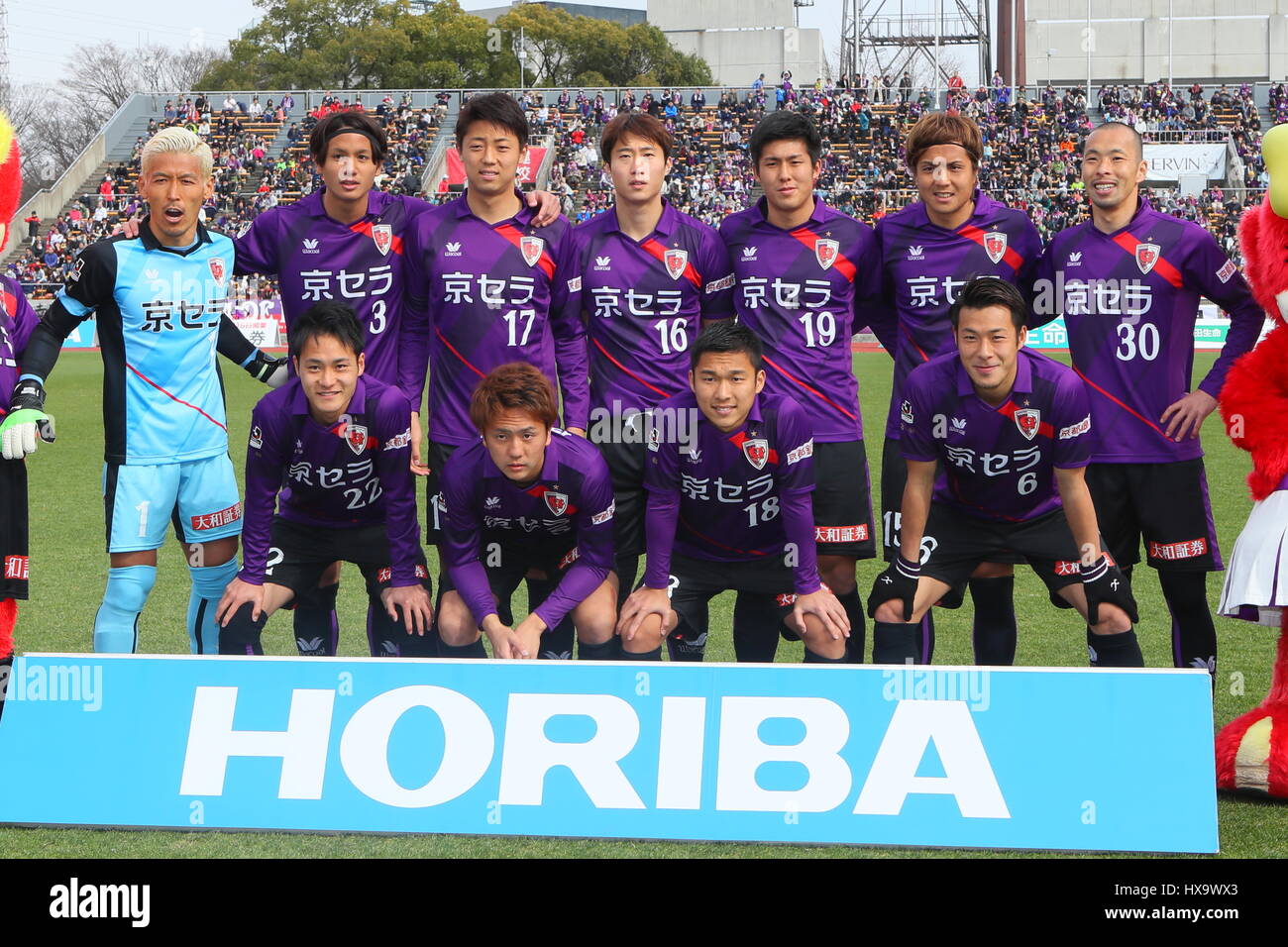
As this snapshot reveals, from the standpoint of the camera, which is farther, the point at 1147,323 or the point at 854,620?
the point at 854,620

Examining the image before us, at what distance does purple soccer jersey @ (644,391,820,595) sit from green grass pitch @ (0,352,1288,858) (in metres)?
1.18

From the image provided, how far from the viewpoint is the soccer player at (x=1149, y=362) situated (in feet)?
15.1

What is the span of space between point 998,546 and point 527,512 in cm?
164

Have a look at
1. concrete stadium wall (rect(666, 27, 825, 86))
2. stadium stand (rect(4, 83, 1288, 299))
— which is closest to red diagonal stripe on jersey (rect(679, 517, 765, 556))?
stadium stand (rect(4, 83, 1288, 299))

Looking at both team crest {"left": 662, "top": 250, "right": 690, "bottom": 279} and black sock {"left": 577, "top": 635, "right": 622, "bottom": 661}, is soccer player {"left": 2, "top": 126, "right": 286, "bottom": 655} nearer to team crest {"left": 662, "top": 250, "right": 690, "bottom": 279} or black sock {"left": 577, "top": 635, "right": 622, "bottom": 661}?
black sock {"left": 577, "top": 635, "right": 622, "bottom": 661}

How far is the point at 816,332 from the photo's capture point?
4898 millimetres

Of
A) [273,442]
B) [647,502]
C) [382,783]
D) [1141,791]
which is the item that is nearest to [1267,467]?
[1141,791]

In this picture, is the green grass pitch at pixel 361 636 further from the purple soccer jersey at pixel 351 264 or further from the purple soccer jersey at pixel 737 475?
the purple soccer jersey at pixel 351 264

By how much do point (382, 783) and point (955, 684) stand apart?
1.59 m

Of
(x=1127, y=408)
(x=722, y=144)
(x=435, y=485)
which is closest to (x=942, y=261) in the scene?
(x=1127, y=408)

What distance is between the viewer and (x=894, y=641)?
450 centimetres

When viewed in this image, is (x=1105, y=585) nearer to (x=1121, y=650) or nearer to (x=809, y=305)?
(x=1121, y=650)

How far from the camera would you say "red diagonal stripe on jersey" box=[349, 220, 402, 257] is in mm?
5012
